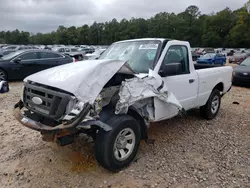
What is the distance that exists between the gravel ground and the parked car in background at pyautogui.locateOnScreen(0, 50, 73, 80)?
5.63m

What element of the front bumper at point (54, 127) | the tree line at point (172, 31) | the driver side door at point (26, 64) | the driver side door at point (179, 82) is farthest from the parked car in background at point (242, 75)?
the tree line at point (172, 31)

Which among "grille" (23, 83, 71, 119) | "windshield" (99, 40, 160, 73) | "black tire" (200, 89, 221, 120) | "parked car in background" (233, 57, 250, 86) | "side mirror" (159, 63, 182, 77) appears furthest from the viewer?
"parked car in background" (233, 57, 250, 86)

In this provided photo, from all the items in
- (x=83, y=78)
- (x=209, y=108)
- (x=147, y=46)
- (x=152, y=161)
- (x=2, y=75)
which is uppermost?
(x=147, y=46)

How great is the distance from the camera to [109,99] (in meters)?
3.24

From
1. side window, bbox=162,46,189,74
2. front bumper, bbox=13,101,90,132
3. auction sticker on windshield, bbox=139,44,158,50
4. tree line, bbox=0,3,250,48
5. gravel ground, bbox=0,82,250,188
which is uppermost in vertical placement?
tree line, bbox=0,3,250,48

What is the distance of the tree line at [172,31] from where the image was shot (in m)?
71.6

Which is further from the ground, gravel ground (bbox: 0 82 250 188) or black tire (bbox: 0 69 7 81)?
black tire (bbox: 0 69 7 81)

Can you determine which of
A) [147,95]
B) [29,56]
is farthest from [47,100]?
[29,56]

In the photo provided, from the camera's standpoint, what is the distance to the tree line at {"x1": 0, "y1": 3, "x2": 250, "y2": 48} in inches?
2817

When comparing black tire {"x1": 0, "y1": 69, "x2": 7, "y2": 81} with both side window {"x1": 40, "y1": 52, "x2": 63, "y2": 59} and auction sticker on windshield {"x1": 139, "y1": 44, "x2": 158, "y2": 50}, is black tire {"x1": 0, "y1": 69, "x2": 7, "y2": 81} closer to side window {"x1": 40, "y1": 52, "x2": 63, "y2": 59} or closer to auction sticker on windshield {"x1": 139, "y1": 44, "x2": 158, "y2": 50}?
side window {"x1": 40, "y1": 52, "x2": 63, "y2": 59}

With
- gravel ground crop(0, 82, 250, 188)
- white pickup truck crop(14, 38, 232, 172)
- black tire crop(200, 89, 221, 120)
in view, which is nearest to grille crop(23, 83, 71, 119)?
white pickup truck crop(14, 38, 232, 172)

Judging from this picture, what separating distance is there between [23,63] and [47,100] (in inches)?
323

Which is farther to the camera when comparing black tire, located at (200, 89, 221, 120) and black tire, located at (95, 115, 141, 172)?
black tire, located at (200, 89, 221, 120)

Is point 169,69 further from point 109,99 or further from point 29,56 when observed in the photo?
point 29,56
